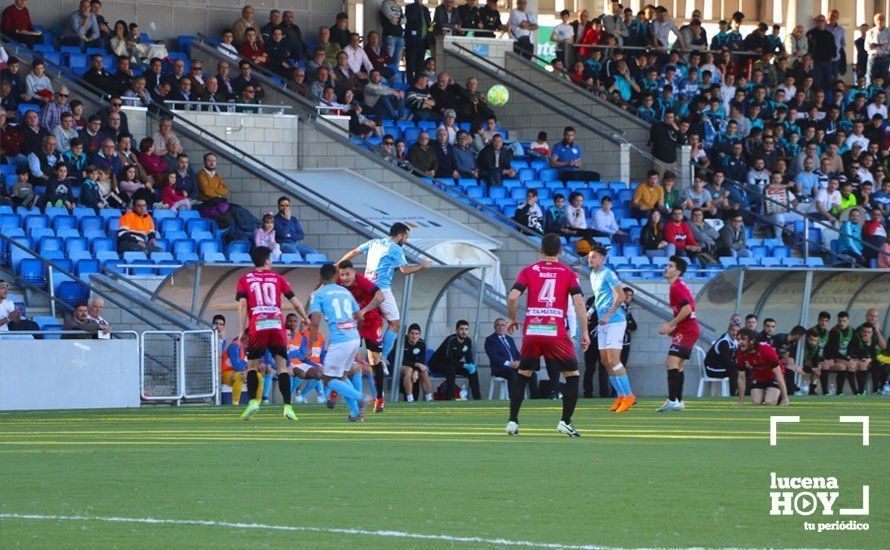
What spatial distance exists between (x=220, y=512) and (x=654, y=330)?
2007 centimetres

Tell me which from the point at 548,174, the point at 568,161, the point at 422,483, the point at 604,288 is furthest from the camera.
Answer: the point at 568,161

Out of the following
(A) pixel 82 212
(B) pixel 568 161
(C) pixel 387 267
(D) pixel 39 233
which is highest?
(B) pixel 568 161

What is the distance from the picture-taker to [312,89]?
3341cm

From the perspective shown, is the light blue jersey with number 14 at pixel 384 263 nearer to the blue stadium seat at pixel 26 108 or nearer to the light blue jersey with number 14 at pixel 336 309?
the light blue jersey with number 14 at pixel 336 309

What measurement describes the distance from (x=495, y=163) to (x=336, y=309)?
1598cm

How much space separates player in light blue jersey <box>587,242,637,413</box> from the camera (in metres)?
20.8

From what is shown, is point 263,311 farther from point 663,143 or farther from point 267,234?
point 663,143

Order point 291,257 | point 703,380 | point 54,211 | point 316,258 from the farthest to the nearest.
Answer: point 703,380, point 316,258, point 291,257, point 54,211

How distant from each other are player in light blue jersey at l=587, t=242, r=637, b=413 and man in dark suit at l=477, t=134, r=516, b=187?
11164 millimetres

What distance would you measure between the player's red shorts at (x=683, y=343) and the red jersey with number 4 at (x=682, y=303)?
0.7 inches

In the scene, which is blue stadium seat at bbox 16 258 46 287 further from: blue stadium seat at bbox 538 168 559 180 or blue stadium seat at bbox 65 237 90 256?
blue stadium seat at bbox 538 168 559 180

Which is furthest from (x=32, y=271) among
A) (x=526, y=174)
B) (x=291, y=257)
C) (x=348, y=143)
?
(x=526, y=174)

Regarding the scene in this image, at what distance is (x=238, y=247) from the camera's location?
2702 centimetres

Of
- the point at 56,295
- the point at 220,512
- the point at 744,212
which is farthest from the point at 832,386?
the point at 220,512
